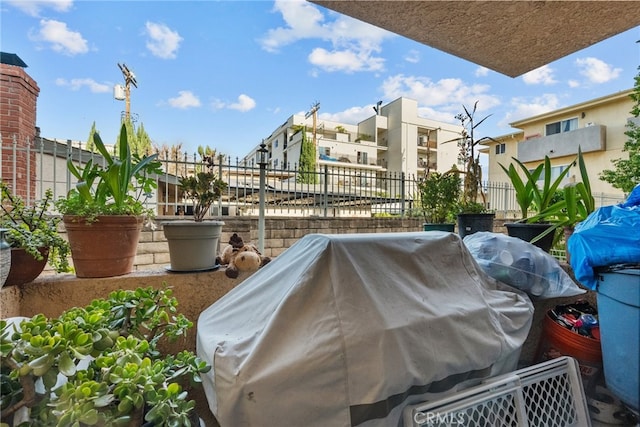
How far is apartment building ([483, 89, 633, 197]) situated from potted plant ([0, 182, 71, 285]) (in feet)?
38.9

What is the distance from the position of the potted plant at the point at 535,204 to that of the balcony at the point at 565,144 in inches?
505

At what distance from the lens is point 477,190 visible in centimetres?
285

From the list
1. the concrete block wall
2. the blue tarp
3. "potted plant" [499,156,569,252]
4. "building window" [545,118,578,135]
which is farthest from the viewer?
"building window" [545,118,578,135]

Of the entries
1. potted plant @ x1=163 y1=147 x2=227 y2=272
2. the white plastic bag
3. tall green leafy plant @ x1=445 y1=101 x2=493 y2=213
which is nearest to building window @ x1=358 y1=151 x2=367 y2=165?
tall green leafy plant @ x1=445 y1=101 x2=493 y2=213

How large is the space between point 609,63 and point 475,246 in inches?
80.5

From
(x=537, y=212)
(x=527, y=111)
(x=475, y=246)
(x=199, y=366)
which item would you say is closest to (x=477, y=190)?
(x=537, y=212)

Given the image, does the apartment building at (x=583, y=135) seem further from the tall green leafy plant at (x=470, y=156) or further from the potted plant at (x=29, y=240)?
the potted plant at (x=29, y=240)

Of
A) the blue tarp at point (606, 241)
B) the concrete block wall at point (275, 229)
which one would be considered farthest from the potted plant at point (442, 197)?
the concrete block wall at point (275, 229)

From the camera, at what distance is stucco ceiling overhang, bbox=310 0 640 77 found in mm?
1464

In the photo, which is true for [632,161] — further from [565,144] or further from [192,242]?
[192,242]

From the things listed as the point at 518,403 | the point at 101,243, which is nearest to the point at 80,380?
the point at 101,243

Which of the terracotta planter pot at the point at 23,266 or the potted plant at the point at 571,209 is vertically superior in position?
the potted plant at the point at 571,209

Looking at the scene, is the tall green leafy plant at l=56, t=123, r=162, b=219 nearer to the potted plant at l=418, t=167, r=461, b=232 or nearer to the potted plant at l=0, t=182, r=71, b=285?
the potted plant at l=0, t=182, r=71, b=285

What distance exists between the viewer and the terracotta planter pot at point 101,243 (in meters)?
1.48
